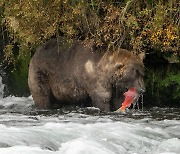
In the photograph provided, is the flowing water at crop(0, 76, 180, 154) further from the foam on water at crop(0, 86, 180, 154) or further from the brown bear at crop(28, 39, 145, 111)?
the brown bear at crop(28, 39, 145, 111)

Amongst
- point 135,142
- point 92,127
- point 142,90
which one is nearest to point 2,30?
point 142,90

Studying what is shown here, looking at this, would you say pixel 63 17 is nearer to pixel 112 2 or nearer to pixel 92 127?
pixel 112 2

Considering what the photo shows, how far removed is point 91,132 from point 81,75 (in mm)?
2967

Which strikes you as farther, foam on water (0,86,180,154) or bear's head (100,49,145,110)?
bear's head (100,49,145,110)

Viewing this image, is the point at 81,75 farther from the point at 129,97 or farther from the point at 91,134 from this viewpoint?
the point at 91,134

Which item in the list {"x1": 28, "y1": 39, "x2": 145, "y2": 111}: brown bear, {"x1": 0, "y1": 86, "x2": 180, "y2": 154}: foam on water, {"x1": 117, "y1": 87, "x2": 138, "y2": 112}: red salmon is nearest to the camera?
{"x1": 0, "y1": 86, "x2": 180, "y2": 154}: foam on water

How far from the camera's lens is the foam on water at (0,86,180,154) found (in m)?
5.48

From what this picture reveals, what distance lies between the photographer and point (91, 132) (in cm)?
641

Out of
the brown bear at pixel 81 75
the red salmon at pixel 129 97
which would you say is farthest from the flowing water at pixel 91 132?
the brown bear at pixel 81 75

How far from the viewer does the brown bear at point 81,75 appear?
889 cm

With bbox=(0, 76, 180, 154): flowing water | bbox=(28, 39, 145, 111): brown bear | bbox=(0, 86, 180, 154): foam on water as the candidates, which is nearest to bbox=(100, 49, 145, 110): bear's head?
bbox=(28, 39, 145, 111): brown bear

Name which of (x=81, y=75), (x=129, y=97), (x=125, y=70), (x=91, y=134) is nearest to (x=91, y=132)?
(x=91, y=134)

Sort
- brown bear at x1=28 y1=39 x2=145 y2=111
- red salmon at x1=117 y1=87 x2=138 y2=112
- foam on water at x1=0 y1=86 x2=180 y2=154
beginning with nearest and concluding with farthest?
1. foam on water at x1=0 y1=86 x2=180 y2=154
2. red salmon at x1=117 y1=87 x2=138 y2=112
3. brown bear at x1=28 y1=39 x2=145 y2=111

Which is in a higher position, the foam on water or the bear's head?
the bear's head
